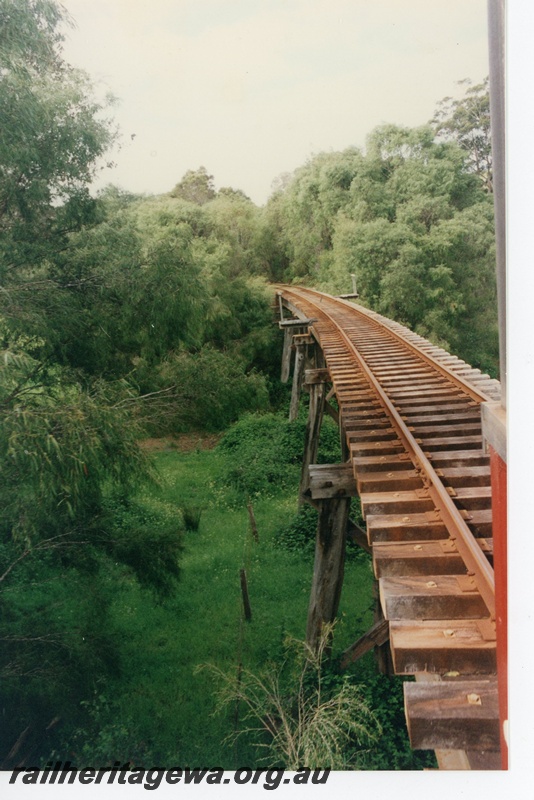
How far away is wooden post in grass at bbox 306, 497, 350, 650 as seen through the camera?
392 cm

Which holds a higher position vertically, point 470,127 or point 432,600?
point 470,127

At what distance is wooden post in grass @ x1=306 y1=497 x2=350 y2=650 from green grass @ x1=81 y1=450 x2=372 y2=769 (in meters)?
1.00

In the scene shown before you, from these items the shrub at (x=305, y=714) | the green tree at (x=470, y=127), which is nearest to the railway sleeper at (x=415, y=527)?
the shrub at (x=305, y=714)

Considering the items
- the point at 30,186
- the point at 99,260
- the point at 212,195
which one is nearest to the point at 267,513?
the point at 99,260

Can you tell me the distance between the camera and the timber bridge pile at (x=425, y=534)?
1562 mm

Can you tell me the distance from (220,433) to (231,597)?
6607 mm

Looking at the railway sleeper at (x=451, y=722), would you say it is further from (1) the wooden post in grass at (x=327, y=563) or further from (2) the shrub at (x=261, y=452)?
(2) the shrub at (x=261, y=452)

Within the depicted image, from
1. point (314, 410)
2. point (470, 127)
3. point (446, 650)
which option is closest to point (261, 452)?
point (314, 410)

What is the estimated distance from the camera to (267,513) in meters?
8.37

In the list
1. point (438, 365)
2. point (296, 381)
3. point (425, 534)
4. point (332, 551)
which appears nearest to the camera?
point (425, 534)

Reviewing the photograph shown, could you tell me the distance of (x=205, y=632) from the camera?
556 cm

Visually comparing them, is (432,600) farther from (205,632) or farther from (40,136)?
(205,632)

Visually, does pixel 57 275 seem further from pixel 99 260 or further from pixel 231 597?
pixel 231 597

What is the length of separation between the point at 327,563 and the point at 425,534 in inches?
69.3
